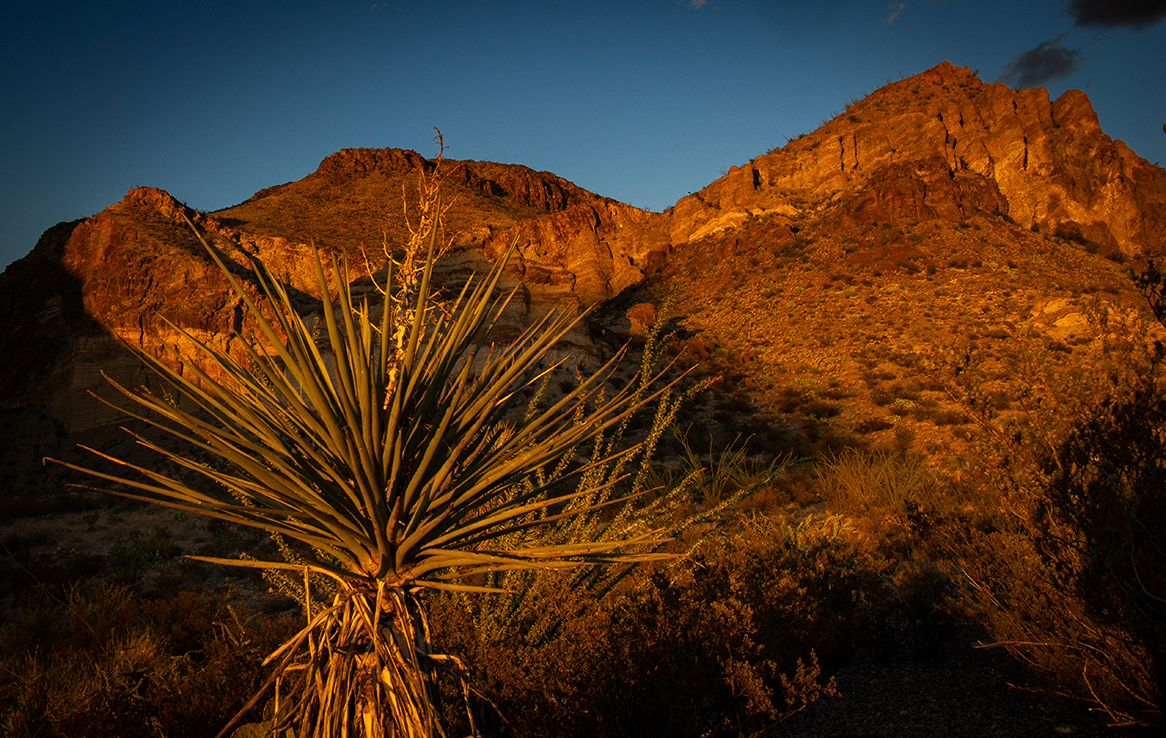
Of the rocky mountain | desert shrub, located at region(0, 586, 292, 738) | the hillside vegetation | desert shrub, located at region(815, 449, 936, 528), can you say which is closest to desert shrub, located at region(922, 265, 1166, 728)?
the hillside vegetation

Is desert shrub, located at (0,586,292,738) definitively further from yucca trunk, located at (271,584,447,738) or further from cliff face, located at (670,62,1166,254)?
cliff face, located at (670,62,1166,254)

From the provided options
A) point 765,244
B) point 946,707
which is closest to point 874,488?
point 946,707

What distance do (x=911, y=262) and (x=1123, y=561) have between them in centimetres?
2418

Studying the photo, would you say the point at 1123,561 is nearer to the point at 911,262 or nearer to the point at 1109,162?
the point at 911,262

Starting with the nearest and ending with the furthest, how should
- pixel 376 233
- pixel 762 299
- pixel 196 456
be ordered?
pixel 196 456, pixel 762 299, pixel 376 233

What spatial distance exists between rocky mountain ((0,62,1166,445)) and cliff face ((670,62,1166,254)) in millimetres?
103

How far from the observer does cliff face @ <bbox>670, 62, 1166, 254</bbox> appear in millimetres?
27406

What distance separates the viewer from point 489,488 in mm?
1799

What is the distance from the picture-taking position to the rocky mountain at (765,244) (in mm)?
22016

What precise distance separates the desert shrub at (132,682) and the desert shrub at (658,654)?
154 centimetres

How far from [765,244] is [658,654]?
28.3m

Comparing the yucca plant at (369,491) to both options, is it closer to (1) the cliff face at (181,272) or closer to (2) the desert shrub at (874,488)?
(2) the desert shrub at (874,488)

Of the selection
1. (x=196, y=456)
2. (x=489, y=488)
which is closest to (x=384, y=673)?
(x=489, y=488)

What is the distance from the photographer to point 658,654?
3207 mm
